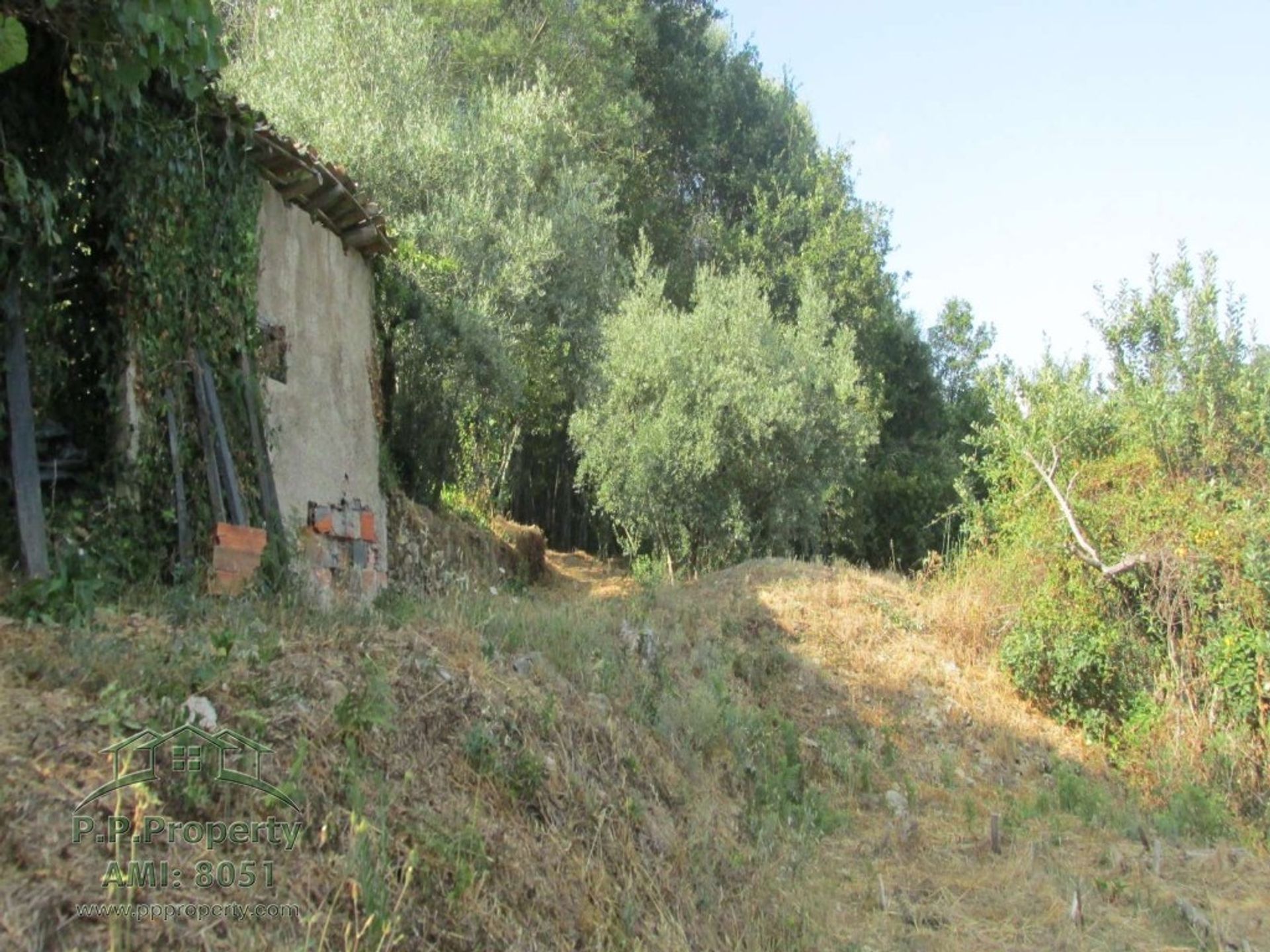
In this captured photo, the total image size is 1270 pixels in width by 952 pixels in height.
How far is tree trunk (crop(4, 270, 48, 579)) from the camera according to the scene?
534 cm

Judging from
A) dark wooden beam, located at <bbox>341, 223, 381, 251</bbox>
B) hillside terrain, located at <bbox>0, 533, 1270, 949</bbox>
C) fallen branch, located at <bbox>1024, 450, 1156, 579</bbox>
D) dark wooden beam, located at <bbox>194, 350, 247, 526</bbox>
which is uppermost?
dark wooden beam, located at <bbox>341, 223, 381, 251</bbox>

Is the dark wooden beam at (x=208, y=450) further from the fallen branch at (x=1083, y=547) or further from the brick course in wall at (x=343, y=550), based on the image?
the fallen branch at (x=1083, y=547)

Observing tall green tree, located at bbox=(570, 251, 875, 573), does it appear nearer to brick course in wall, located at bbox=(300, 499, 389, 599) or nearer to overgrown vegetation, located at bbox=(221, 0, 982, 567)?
overgrown vegetation, located at bbox=(221, 0, 982, 567)

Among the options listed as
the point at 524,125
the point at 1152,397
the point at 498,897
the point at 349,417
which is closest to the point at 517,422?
the point at 524,125

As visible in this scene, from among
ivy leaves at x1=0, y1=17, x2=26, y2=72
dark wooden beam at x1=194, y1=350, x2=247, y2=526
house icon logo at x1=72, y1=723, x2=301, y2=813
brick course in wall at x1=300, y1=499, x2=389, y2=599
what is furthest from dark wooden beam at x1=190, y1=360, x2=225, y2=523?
house icon logo at x1=72, y1=723, x2=301, y2=813

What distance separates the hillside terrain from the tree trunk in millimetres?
640

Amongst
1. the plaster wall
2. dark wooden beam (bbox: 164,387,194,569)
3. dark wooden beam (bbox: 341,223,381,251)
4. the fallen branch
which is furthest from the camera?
the fallen branch

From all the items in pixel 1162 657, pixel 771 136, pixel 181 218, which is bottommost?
pixel 1162 657

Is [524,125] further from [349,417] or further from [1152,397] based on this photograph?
[1152,397]

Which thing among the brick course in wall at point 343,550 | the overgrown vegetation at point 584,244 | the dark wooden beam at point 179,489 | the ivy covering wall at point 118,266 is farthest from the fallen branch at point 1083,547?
the dark wooden beam at point 179,489

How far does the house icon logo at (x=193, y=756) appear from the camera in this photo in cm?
384

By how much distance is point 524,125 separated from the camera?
17.4 m

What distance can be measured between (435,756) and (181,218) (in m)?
4.12

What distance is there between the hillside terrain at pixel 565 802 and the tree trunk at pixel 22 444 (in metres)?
0.64
